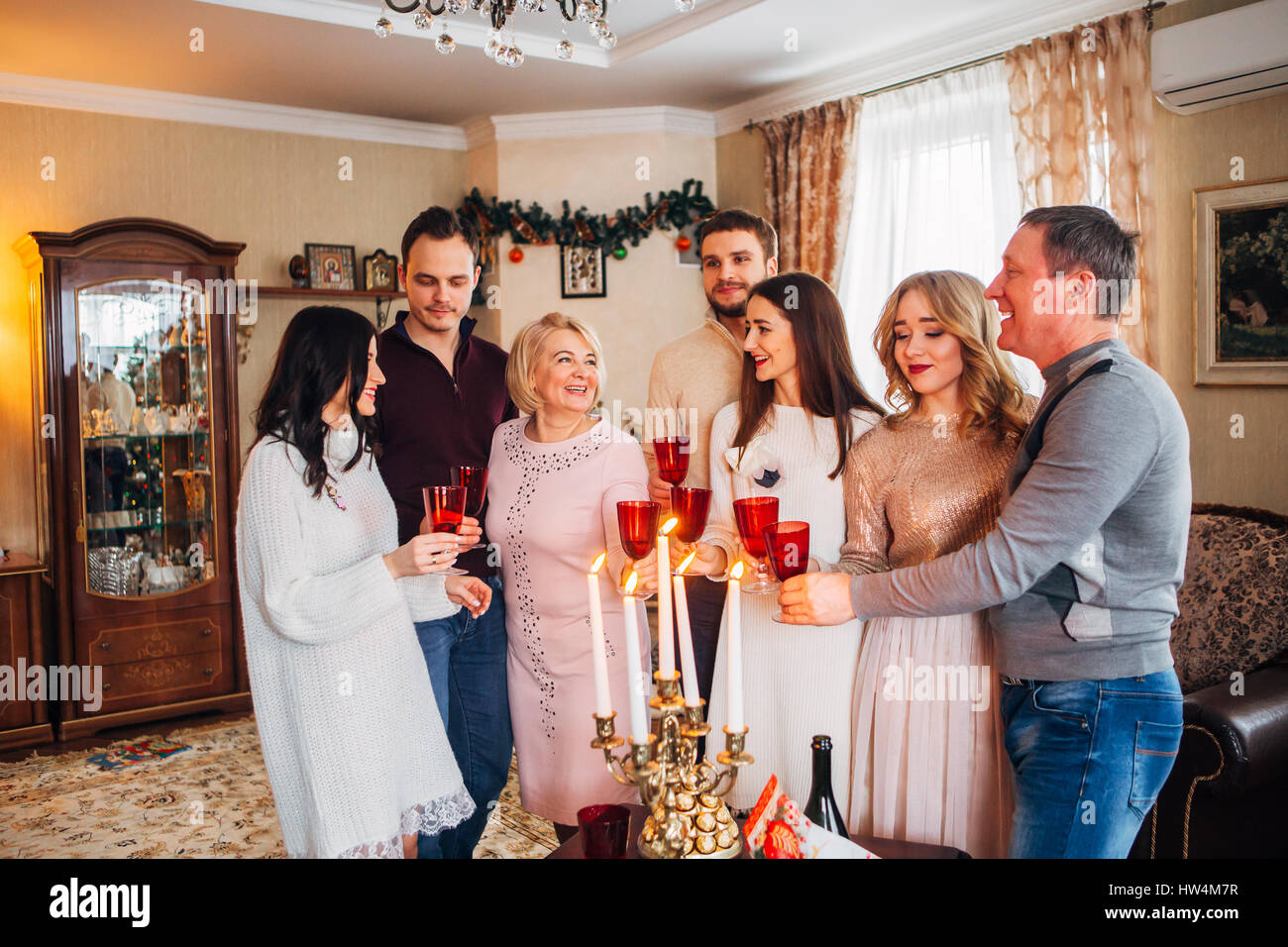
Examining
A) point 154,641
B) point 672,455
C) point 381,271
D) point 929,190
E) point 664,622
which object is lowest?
point 154,641

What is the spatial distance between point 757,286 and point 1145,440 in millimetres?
913

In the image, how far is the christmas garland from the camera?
17.1 ft

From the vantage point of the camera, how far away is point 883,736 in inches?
74.5

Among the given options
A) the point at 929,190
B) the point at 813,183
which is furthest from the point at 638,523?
the point at 813,183

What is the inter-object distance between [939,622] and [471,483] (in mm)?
908

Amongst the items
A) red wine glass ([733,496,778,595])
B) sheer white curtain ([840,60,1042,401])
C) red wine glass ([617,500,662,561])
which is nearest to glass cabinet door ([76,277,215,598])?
sheer white curtain ([840,60,1042,401])

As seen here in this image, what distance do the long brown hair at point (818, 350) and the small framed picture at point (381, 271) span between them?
3.47 meters

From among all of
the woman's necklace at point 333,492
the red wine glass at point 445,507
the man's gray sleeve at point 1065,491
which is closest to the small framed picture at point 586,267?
the woman's necklace at point 333,492

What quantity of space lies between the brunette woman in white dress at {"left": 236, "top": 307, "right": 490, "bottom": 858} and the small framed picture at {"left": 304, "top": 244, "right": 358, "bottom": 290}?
131 inches

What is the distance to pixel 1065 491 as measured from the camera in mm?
1504

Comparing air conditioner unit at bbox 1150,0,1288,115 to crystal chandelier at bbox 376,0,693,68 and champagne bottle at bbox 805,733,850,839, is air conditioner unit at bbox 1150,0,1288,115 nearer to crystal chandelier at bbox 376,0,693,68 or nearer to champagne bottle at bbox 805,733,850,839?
crystal chandelier at bbox 376,0,693,68

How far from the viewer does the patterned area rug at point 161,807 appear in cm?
312

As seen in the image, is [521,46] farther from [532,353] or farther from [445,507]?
[445,507]

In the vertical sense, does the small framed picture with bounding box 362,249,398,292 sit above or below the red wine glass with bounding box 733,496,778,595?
above
